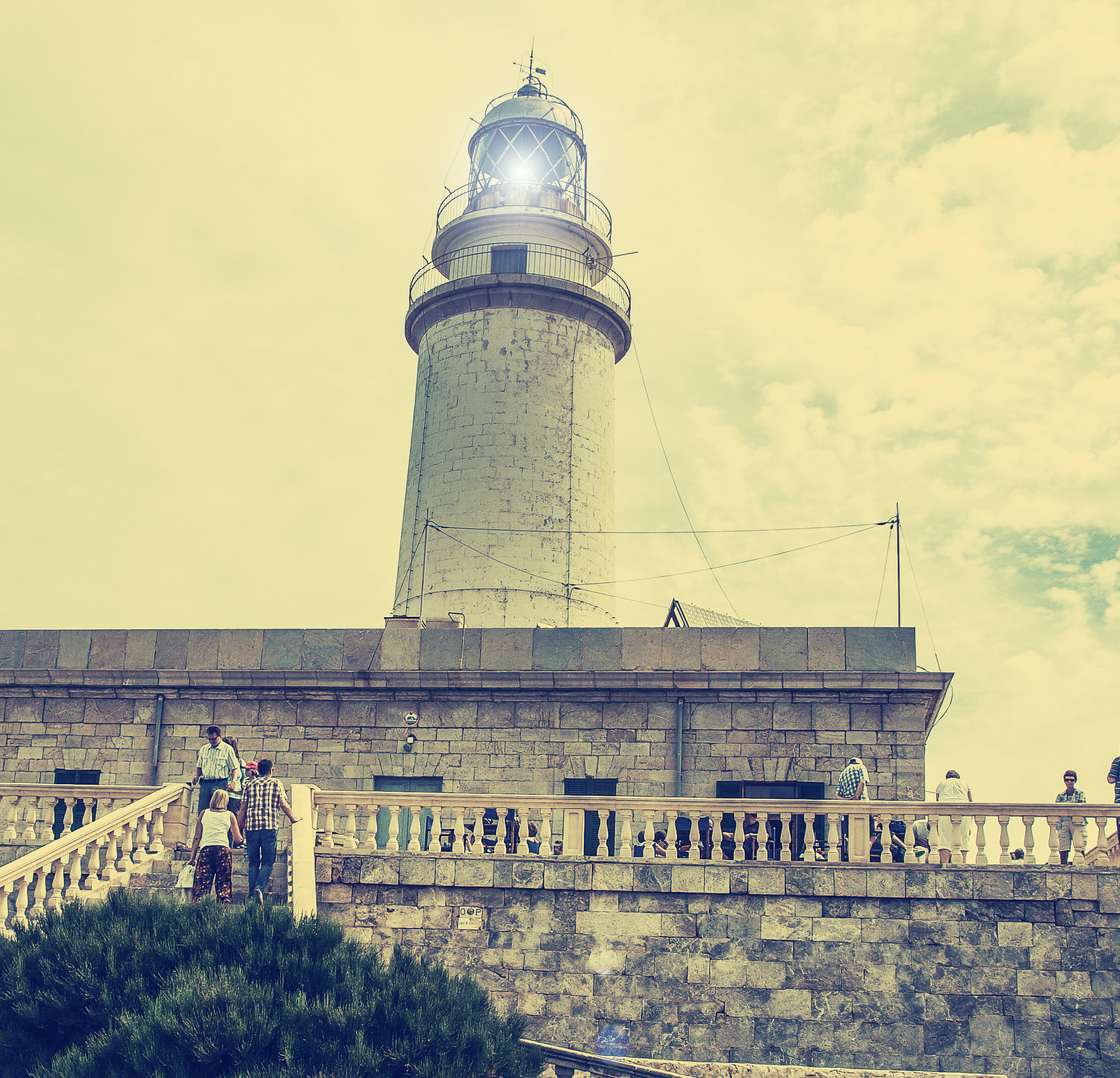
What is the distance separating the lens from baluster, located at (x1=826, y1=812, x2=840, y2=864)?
12.4 metres

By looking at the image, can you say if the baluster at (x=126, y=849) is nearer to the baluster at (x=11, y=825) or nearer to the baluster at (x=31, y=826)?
the baluster at (x=31, y=826)

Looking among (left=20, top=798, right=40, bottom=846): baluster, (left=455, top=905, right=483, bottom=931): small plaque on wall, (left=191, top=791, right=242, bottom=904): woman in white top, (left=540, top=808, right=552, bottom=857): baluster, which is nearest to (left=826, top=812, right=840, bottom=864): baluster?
(left=540, top=808, right=552, bottom=857): baluster

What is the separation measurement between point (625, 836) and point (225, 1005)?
15.6ft

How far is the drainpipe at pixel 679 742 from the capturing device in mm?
15489

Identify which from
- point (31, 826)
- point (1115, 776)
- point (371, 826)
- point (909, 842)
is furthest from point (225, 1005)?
point (1115, 776)

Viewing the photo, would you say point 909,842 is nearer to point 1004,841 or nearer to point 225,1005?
point 1004,841

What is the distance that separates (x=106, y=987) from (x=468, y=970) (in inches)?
164

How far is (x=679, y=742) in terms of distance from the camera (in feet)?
51.4

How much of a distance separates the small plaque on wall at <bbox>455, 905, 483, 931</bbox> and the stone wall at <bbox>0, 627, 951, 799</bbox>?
3188mm

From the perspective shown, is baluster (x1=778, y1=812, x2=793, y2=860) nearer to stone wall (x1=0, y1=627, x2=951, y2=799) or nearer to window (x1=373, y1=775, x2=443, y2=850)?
stone wall (x1=0, y1=627, x2=951, y2=799)

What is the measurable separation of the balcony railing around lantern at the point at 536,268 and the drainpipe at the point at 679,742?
28.9 ft

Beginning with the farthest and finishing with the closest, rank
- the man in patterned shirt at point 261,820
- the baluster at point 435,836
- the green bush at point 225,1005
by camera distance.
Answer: the baluster at point 435,836, the man in patterned shirt at point 261,820, the green bush at point 225,1005

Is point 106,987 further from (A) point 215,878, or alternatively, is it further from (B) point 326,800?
(B) point 326,800

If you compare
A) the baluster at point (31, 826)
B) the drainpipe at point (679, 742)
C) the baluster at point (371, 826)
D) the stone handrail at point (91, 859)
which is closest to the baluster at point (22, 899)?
the stone handrail at point (91, 859)
